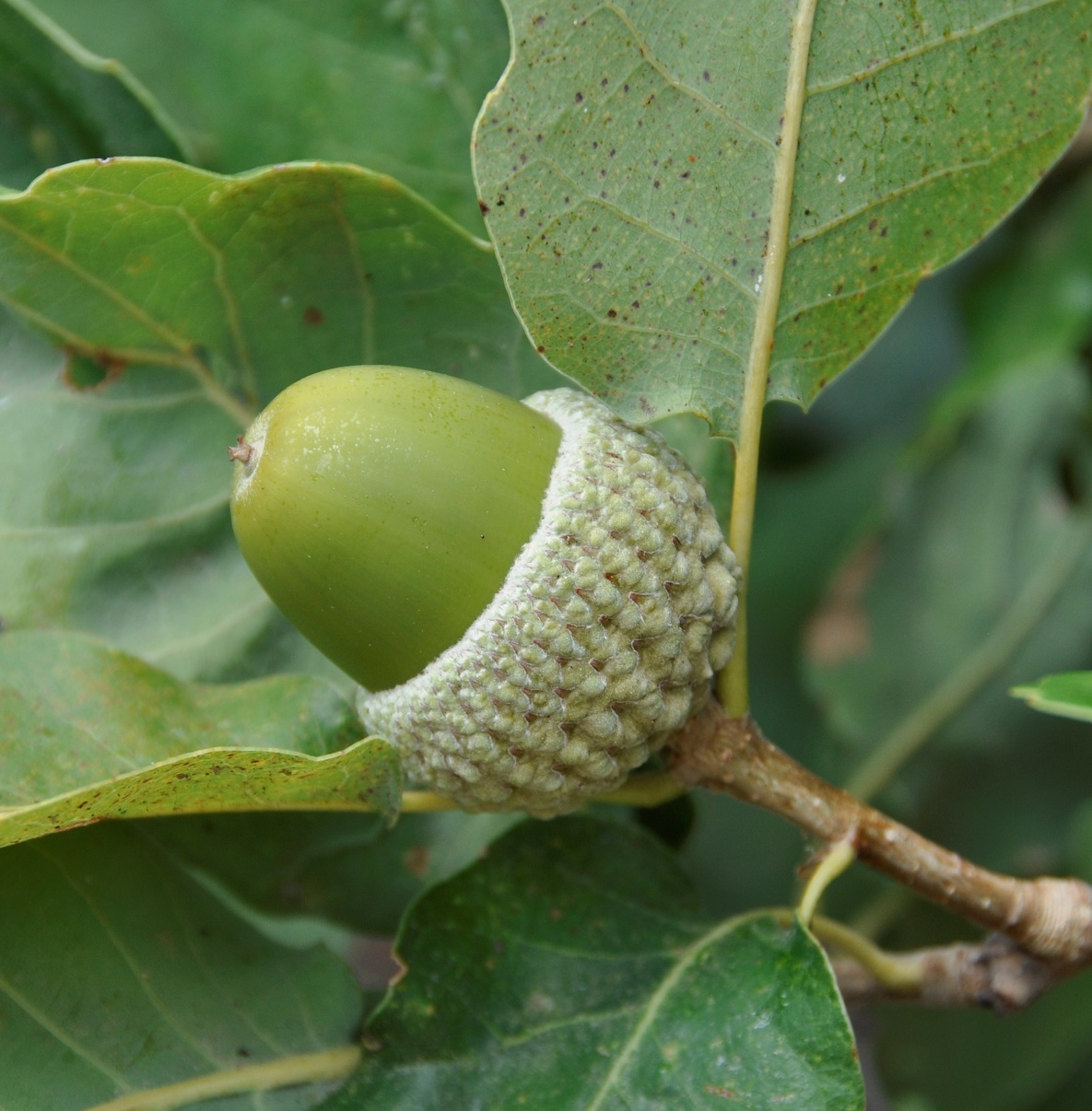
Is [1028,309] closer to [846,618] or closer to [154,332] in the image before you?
[846,618]

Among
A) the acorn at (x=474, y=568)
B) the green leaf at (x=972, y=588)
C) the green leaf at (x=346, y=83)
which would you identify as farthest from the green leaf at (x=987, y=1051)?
the green leaf at (x=346, y=83)

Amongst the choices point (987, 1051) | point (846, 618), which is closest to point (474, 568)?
point (846, 618)

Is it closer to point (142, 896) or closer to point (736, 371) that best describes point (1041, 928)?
point (736, 371)

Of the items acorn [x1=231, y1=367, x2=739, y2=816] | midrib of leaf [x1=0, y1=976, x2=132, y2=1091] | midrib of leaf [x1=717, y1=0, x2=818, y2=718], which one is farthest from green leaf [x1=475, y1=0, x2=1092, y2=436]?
midrib of leaf [x1=0, y1=976, x2=132, y2=1091]

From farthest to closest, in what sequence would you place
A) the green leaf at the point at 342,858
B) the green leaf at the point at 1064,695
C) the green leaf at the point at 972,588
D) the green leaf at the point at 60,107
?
the green leaf at the point at 972,588, the green leaf at the point at 342,858, the green leaf at the point at 60,107, the green leaf at the point at 1064,695

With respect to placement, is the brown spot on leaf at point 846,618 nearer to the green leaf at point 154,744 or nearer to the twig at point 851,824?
the twig at point 851,824

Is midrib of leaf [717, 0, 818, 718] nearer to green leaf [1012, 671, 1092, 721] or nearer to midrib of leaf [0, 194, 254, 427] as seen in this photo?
green leaf [1012, 671, 1092, 721]
